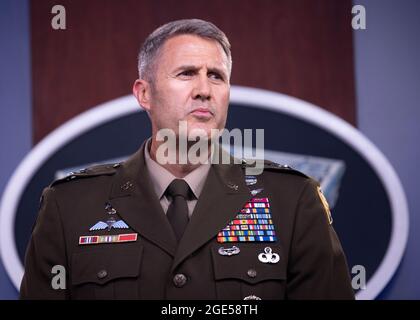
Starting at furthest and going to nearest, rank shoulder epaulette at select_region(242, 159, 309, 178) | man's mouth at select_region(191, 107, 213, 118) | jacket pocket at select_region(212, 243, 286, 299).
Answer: shoulder epaulette at select_region(242, 159, 309, 178) < man's mouth at select_region(191, 107, 213, 118) < jacket pocket at select_region(212, 243, 286, 299)

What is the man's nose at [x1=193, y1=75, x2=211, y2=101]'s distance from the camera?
1.57 m

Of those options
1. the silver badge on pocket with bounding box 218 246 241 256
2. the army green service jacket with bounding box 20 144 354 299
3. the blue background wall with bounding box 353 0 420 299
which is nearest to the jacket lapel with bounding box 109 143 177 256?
the army green service jacket with bounding box 20 144 354 299

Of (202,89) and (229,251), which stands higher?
(202,89)

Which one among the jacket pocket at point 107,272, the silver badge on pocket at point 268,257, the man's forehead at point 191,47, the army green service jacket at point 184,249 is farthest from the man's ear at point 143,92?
the silver badge on pocket at point 268,257

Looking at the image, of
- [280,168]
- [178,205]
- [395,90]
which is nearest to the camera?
[178,205]

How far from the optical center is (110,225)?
1.58m

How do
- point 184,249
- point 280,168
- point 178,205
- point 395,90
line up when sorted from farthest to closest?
point 395,90 < point 280,168 < point 178,205 < point 184,249

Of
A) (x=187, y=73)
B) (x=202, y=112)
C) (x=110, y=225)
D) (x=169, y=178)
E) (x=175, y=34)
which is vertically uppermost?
(x=175, y=34)

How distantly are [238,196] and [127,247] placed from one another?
1.10 feet

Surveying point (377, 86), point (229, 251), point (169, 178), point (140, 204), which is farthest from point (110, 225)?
point (377, 86)

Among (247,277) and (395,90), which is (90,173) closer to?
(247,277)

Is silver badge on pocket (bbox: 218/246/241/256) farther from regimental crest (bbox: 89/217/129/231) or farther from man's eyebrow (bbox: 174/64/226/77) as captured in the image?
man's eyebrow (bbox: 174/64/226/77)

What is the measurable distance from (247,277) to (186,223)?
0.21 metres

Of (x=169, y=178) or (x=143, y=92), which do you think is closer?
(x=169, y=178)
